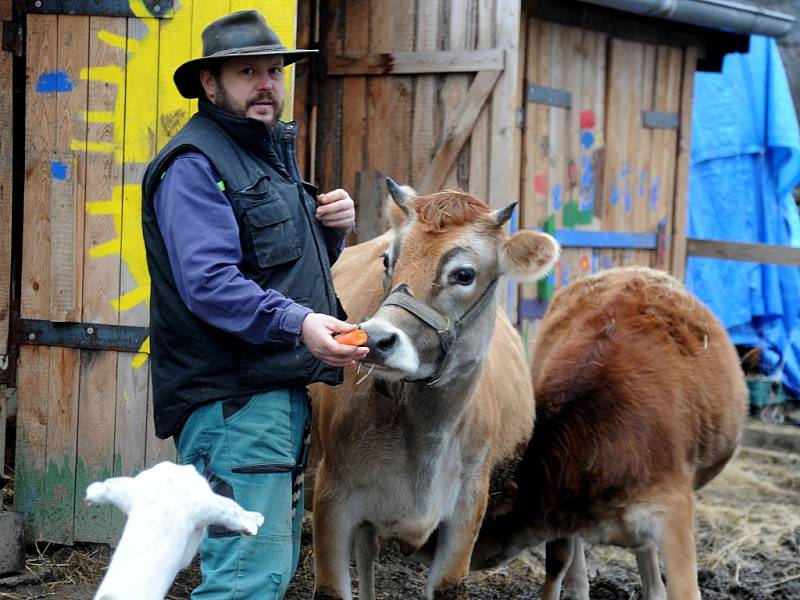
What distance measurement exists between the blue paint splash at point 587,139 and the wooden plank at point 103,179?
15.3 ft

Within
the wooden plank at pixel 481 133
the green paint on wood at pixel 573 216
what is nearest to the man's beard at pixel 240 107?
the wooden plank at pixel 481 133

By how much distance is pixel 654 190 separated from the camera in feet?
31.6

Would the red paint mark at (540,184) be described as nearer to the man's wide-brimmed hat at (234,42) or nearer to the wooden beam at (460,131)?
the wooden beam at (460,131)

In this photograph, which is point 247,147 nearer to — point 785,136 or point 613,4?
point 613,4

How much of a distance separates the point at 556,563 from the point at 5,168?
331 cm

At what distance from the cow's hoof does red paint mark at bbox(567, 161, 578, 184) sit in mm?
4869

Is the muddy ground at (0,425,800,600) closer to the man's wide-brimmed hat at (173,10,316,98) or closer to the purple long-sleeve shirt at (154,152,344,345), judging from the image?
the purple long-sleeve shirt at (154,152,344,345)

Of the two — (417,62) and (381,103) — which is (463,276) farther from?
(381,103)

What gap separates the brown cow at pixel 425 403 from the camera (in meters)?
3.94

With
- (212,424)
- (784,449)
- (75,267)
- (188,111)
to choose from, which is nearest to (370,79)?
(188,111)

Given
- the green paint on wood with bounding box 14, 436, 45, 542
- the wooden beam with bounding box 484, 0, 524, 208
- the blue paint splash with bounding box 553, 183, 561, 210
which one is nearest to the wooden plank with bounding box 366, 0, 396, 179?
the wooden beam with bounding box 484, 0, 524, 208

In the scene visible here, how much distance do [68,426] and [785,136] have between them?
27.6 feet

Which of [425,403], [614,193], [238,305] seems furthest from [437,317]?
[614,193]

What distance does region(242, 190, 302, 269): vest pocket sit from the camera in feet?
11.2
